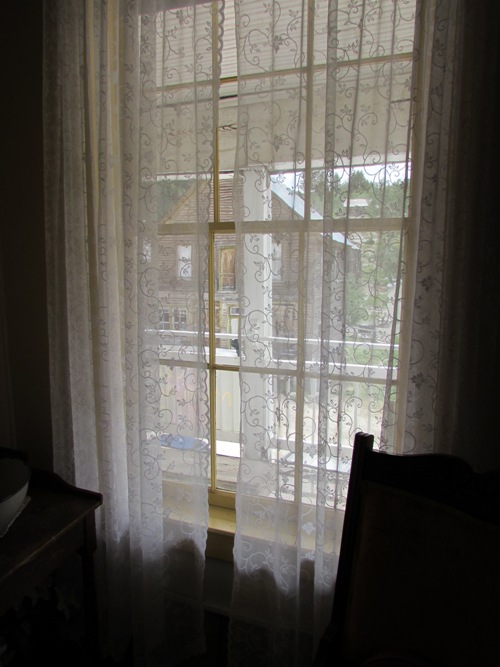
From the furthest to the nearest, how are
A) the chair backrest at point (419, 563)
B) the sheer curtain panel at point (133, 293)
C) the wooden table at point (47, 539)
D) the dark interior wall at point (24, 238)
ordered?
the dark interior wall at point (24, 238), the sheer curtain panel at point (133, 293), the wooden table at point (47, 539), the chair backrest at point (419, 563)

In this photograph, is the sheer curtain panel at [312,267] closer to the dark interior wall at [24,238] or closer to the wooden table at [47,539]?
the wooden table at [47,539]

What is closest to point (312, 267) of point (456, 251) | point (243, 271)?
point (243, 271)

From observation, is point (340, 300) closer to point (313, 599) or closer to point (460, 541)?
point (460, 541)

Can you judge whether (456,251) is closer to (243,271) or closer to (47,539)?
(243,271)

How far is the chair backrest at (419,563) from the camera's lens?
829 millimetres

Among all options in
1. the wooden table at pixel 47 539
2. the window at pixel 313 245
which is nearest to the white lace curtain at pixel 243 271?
the window at pixel 313 245

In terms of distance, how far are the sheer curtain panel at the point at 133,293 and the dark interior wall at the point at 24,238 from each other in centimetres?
18

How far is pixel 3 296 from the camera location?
59.5 inches

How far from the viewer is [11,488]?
1183mm

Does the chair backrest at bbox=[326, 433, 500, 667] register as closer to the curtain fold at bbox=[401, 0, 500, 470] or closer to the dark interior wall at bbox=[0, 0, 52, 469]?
the curtain fold at bbox=[401, 0, 500, 470]

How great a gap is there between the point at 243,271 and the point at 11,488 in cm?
98

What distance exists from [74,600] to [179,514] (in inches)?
21.3

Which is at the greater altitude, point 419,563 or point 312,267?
point 312,267

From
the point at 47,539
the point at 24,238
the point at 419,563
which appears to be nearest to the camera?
the point at 419,563
